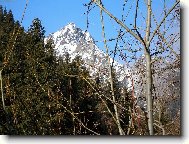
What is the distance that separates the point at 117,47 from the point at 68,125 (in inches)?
17.4

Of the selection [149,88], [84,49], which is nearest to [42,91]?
[84,49]

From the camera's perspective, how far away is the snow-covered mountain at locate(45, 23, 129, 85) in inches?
54.8

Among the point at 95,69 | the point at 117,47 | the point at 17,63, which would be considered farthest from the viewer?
the point at 17,63

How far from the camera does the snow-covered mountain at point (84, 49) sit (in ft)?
4.57

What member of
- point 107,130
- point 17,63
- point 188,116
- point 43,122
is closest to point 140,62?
point 188,116

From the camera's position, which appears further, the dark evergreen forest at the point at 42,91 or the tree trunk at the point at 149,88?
the dark evergreen forest at the point at 42,91

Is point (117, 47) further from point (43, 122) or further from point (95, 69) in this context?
point (43, 122)

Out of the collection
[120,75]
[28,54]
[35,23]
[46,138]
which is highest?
[35,23]

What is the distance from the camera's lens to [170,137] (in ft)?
4.58

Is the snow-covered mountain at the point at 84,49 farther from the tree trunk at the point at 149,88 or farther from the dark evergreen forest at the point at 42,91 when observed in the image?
the tree trunk at the point at 149,88

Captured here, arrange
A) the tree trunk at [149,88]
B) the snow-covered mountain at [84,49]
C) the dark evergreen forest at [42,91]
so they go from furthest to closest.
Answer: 1. the dark evergreen forest at [42,91]
2. the snow-covered mountain at [84,49]
3. the tree trunk at [149,88]

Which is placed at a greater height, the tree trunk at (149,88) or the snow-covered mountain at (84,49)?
the snow-covered mountain at (84,49)

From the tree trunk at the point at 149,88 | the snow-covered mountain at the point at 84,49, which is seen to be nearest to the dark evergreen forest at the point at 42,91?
the snow-covered mountain at the point at 84,49

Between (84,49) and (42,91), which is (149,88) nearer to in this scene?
(84,49)
